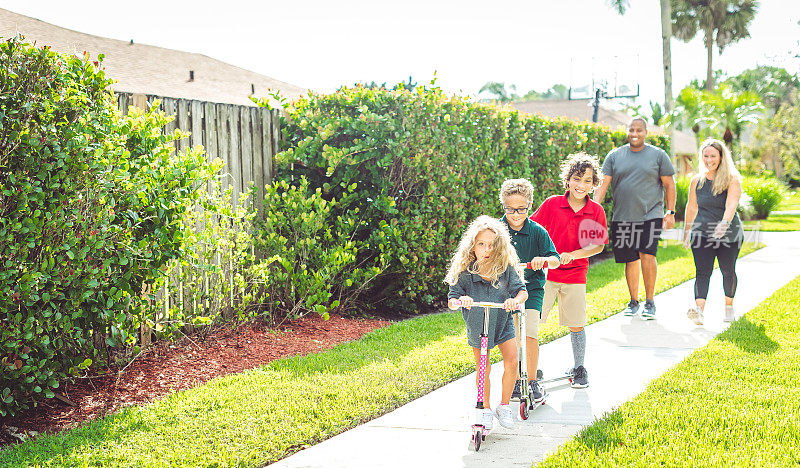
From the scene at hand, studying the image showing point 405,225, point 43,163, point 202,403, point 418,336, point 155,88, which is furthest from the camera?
point 155,88

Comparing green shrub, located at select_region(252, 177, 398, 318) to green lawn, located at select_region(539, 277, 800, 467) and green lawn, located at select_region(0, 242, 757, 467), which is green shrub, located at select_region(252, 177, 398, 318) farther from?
green lawn, located at select_region(539, 277, 800, 467)

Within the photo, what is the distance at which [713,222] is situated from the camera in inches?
308

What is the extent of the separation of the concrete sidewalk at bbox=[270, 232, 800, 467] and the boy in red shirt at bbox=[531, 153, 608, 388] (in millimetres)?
457

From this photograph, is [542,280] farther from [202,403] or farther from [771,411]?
[202,403]

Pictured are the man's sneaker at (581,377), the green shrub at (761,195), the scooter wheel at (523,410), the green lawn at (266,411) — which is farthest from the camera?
the green shrub at (761,195)

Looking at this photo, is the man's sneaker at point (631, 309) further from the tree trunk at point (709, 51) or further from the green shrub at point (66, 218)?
the tree trunk at point (709, 51)

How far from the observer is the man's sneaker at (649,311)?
8.12 m

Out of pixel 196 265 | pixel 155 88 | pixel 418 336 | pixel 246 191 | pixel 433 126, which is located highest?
pixel 155 88

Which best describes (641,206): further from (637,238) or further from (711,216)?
(711,216)

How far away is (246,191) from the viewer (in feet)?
24.6

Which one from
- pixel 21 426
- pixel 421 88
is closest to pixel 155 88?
pixel 421 88

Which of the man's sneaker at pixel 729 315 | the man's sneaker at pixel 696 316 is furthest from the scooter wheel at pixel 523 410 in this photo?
the man's sneaker at pixel 729 315

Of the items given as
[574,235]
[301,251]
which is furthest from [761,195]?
[574,235]

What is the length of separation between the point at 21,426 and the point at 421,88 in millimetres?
5505
